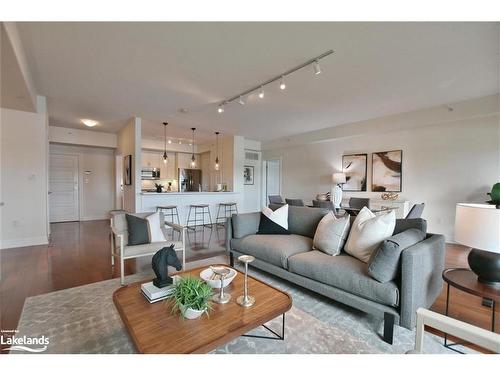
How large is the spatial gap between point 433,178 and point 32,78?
7.28 meters

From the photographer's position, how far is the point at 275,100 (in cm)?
430

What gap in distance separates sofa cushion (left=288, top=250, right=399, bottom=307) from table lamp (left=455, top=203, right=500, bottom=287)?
Result: 56 cm

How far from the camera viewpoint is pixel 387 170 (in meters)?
5.48

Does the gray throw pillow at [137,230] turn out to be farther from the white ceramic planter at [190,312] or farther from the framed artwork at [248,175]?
the framed artwork at [248,175]

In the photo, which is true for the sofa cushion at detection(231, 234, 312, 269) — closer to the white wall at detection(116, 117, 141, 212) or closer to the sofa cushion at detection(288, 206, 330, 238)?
the sofa cushion at detection(288, 206, 330, 238)

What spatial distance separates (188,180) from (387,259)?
7912 millimetres

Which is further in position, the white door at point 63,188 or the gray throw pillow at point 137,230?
the white door at point 63,188

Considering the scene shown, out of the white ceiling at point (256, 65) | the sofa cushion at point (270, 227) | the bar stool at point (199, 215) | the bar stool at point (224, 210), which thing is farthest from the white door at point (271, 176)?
the sofa cushion at point (270, 227)

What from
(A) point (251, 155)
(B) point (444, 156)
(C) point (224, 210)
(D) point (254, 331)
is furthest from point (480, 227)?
(A) point (251, 155)

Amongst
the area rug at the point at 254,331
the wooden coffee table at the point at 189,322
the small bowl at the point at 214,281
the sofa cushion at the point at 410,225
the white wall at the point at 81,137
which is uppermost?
the white wall at the point at 81,137

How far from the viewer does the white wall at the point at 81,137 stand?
6.37 m

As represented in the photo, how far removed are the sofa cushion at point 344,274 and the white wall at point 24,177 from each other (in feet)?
15.7

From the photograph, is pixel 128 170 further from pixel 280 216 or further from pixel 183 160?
pixel 280 216

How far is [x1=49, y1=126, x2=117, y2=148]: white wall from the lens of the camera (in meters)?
6.37
